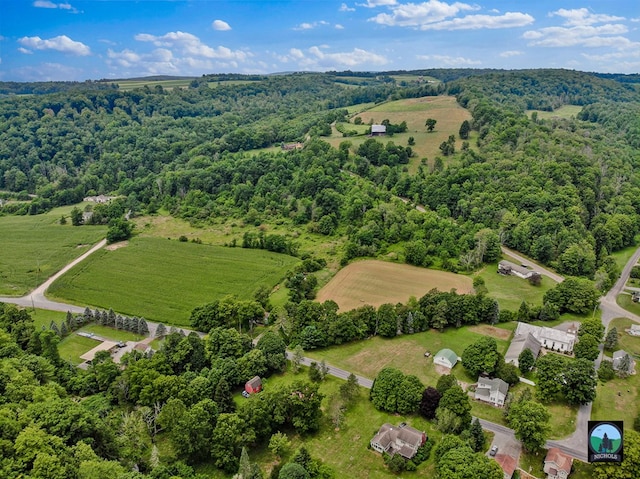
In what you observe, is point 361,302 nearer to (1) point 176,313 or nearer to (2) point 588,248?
(1) point 176,313

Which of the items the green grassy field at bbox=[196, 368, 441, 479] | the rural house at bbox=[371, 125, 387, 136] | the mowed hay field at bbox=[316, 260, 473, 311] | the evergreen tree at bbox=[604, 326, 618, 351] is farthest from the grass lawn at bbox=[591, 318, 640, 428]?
the rural house at bbox=[371, 125, 387, 136]

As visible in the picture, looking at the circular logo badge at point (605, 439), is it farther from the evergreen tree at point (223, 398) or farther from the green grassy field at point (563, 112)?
the green grassy field at point (563, 112)

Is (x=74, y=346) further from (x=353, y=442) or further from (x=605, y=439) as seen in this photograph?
(x=605, y=439)

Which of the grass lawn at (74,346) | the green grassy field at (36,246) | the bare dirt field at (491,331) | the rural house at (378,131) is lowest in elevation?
the bare dirt field at (491,331)

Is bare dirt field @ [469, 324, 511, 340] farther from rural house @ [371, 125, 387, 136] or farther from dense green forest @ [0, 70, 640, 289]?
rural house @ [371, 125, 387, 136]

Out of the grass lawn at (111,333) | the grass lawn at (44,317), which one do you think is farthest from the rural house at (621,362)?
the grass lawn at (44,317)

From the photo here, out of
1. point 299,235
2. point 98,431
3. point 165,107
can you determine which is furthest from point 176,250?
point 165,107
